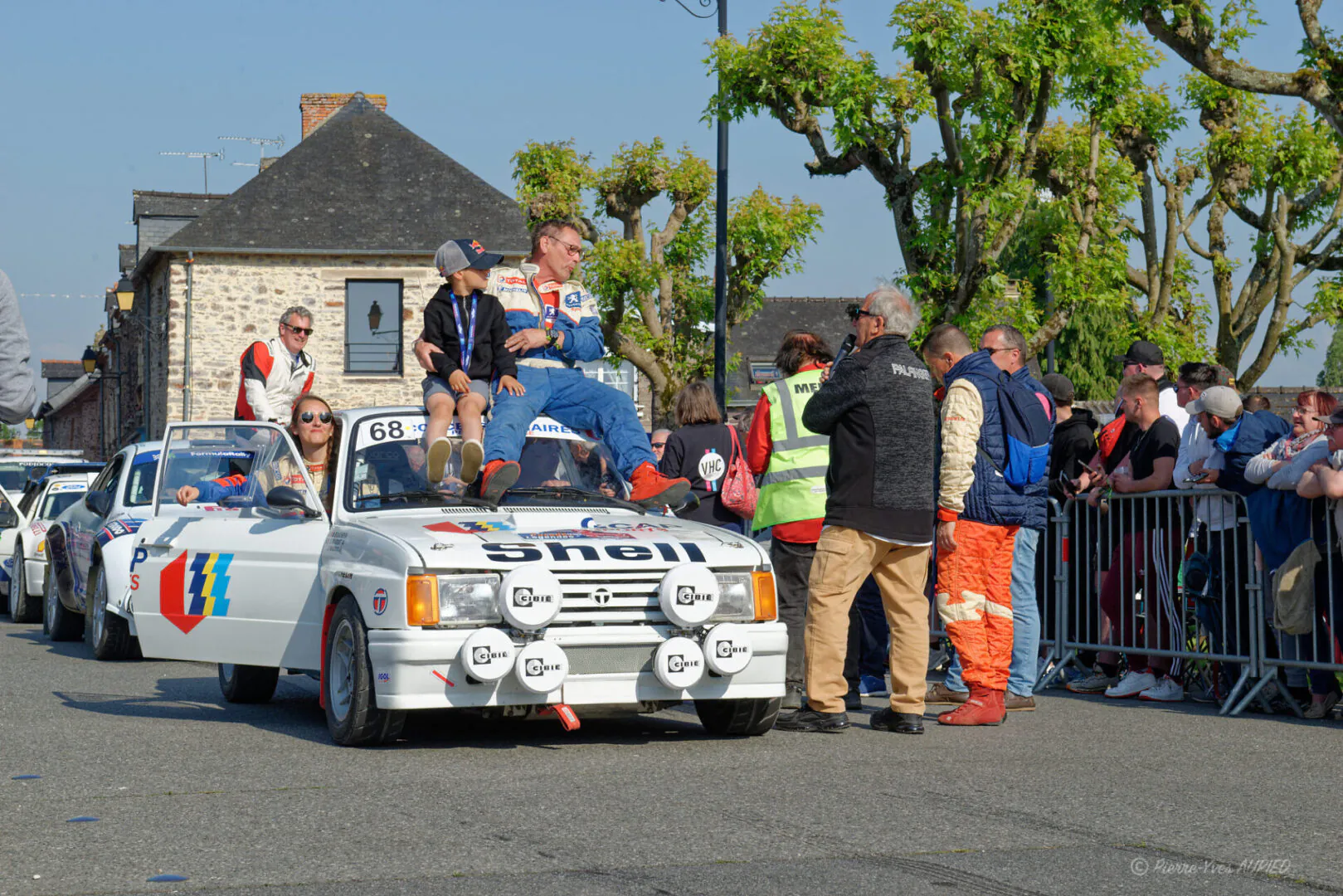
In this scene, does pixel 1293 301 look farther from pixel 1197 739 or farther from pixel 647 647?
pixel 647 647

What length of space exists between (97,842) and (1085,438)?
836 centimetres

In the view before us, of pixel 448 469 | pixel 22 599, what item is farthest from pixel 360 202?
pixel 448 469

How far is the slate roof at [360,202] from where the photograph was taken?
3900 cm

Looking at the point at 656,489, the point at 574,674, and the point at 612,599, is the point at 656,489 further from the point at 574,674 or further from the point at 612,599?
the point at 574,674

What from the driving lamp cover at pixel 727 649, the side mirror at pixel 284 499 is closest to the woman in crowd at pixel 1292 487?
the driving lamp cover at pixel 727 649

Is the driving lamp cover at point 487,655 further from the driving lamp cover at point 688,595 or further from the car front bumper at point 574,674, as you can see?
the driving lamp cover at point 688,595

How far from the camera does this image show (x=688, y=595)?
7500 mm

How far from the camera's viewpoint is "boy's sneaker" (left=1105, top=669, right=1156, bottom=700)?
10969 mm

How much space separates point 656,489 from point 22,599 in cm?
1187

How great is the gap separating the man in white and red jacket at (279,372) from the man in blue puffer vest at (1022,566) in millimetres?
5028

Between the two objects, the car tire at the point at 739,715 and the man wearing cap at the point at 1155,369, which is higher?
the man wearing cap at the point at 1155,369

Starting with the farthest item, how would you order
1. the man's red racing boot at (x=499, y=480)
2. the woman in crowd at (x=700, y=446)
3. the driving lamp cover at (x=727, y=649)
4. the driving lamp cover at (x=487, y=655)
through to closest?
the woman in crowd at (x=700, y=446) < the man's red racing boot at (x=499, y=480) < the driving lamp cover at (x=727, y=649) < the driving lamp cover at (x=487, y=655)

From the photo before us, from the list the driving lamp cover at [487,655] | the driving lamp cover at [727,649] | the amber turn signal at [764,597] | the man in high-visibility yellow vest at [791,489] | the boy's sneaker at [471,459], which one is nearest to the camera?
the driving lamp cover at [487,655]

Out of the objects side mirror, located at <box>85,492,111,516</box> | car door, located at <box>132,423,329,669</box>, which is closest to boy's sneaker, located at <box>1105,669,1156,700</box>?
car door, located at <box>132,423,329,669</box>
